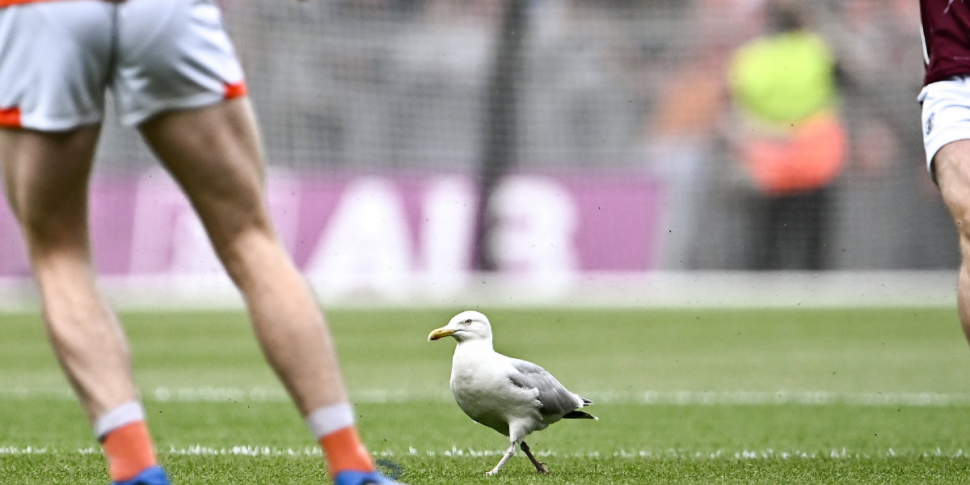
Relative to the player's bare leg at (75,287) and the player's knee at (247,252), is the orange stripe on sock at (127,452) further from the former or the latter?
the player's knee at (247,252)

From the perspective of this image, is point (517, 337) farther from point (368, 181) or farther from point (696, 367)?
point (368, 181)

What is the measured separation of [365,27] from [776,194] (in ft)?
15.4

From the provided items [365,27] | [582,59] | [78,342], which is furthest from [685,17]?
[78,342]

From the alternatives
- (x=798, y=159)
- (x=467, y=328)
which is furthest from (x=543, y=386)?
(x=798, y=159)

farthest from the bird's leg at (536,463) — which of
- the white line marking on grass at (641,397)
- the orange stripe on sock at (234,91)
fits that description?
the white line marking on grass at (641,397)

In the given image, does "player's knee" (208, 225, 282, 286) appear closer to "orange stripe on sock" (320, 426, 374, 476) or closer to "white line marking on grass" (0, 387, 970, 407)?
"orange stripe on sock" (320, 426, 374, 476)

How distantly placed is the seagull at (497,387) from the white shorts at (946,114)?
4.50 feet

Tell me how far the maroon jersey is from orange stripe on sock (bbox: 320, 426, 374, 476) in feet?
7.57

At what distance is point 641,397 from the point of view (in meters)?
7.42

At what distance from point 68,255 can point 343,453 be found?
0.76 m

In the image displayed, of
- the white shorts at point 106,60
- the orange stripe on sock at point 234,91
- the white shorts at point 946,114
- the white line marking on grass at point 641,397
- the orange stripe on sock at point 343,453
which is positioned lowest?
the white line marking on grass at point 641,397

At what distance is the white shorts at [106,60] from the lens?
2918 mm

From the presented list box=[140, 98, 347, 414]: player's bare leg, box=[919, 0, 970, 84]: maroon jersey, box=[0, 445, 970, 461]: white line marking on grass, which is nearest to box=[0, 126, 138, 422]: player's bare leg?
box=[140, 98, 347, 414]: player's bare leg

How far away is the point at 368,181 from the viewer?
14570 millimetres
